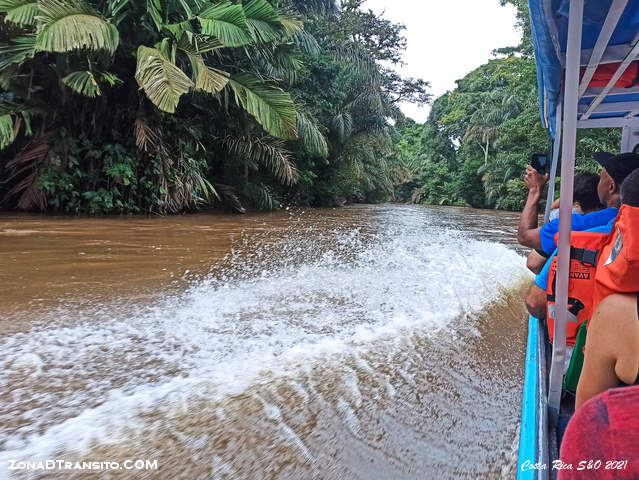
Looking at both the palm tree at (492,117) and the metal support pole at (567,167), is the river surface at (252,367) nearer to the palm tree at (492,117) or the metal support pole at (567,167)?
the metal support pole at (567,167)

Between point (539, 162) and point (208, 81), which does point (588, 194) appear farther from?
point (208, 81)

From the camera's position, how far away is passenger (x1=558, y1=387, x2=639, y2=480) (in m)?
0.64

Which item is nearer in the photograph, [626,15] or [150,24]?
[626,15]

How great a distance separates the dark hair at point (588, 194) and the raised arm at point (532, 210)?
0.62 ft

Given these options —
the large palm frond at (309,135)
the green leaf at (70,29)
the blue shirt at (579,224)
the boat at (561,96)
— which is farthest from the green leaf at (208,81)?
the blue shirt at (579,224)

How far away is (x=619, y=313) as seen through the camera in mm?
965

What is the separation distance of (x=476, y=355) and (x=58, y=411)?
2.32 metres

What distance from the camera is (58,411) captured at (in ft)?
6.18

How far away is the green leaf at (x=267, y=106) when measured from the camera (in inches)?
323

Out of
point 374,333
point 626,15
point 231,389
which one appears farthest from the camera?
point 374,333

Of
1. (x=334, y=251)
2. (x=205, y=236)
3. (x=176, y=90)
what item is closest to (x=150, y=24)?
(x=176, y=90)

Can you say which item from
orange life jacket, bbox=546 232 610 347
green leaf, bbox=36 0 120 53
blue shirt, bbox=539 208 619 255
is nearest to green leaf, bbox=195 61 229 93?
green leaf, bbox=36 0 120 53

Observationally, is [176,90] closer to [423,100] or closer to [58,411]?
[58,411]

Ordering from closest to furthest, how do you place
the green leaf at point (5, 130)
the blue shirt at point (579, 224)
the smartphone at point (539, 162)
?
the blue shirt at point (579, 224) → the smartphone at point (539, 162) → the green leaf at point (5, 130)
